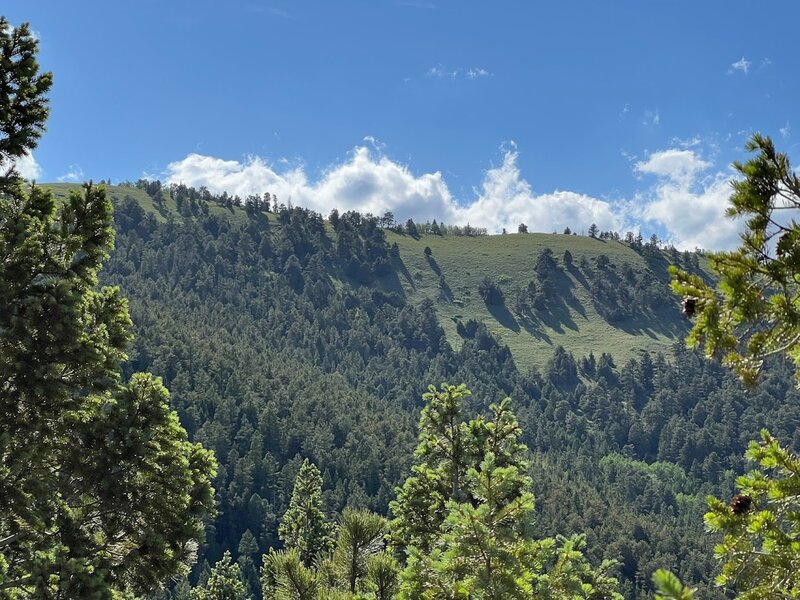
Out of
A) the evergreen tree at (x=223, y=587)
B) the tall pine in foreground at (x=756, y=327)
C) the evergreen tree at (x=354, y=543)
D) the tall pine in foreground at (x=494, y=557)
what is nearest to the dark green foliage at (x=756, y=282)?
the tall pine in foreground at (x=756, y=327)

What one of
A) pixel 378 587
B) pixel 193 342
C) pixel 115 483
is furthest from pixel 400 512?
pixel 193 342

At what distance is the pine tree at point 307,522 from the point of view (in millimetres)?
32469

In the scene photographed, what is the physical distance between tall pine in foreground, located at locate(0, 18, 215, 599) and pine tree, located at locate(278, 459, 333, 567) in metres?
18.4

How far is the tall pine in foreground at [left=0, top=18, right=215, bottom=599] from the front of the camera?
11.9 metres

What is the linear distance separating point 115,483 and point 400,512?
941cm

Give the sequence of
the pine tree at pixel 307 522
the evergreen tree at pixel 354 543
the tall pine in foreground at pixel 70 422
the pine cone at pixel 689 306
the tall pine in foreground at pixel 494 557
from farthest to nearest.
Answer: the pine tree at pixel 307 522
the evergreen tree at pixel 354 543
the tall pine in foreground at pixel 70 422
the tall pine in foreground at pixel 494 557
the pine cone at pixel 689 306

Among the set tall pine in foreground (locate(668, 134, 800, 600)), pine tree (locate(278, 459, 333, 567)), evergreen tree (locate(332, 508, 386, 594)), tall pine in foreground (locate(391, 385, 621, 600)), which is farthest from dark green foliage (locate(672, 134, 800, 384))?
pine tree (locate(278, 459, 333, 567))

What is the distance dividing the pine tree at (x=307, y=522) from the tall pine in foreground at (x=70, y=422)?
18.4m

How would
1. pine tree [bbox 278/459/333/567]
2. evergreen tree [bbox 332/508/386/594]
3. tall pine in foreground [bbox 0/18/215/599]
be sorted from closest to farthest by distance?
tall pine in foreground [bbox 0/18/215/599]
evergreen tree [bbox 332/508/386/594]
pine tree [bbox 278/459/333/567]

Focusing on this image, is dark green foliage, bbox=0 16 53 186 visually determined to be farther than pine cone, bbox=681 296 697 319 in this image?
Yes

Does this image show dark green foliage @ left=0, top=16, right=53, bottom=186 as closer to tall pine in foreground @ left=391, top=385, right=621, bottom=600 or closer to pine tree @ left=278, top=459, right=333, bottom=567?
tall pine in foreground @ left=391, top=385, right=621, bottom=600

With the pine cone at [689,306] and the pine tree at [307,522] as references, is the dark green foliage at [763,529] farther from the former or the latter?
the pine tree at [307,522]

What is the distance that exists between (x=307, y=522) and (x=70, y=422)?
77.1 feet

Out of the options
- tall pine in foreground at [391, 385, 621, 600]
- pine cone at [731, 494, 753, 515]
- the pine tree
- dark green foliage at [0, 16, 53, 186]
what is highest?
dark green foliage at [0, 16, 53, 186]
